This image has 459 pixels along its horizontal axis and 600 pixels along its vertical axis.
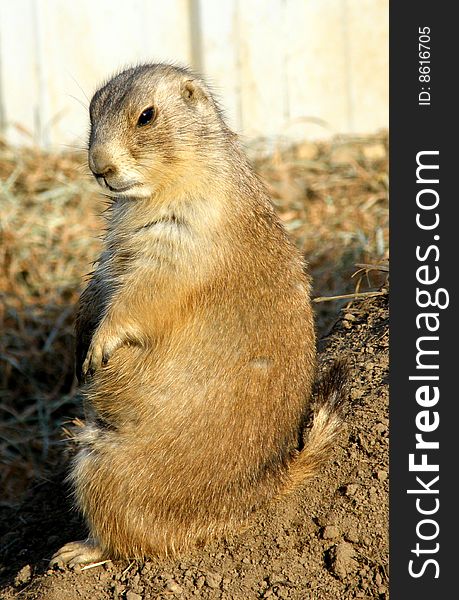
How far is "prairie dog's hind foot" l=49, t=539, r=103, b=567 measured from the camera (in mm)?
3656

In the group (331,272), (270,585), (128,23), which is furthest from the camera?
(128,23)

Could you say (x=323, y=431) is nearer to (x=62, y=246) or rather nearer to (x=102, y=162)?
(x=102, y=162)

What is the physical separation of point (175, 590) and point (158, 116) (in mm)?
1589

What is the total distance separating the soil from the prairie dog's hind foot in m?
0.04

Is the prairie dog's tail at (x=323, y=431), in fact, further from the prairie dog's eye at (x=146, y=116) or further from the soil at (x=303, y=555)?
the prairie dog's eye at (x=146, y=116)

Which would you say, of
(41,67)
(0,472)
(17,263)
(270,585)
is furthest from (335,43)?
(270,585)

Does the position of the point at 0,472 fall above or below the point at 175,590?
above

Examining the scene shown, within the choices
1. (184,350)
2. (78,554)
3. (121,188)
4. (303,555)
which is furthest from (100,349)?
(303,555)

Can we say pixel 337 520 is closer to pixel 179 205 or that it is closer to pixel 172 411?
pixel 172 411

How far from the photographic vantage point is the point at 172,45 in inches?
295

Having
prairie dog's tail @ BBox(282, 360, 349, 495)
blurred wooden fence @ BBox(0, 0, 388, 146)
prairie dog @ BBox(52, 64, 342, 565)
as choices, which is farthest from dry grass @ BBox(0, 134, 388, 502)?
prairie dog @ BBox(52, 64, 342, 565)

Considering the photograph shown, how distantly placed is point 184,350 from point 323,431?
0.61 m

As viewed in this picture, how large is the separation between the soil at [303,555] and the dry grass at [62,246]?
1.47 m

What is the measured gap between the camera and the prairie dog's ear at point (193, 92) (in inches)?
146
